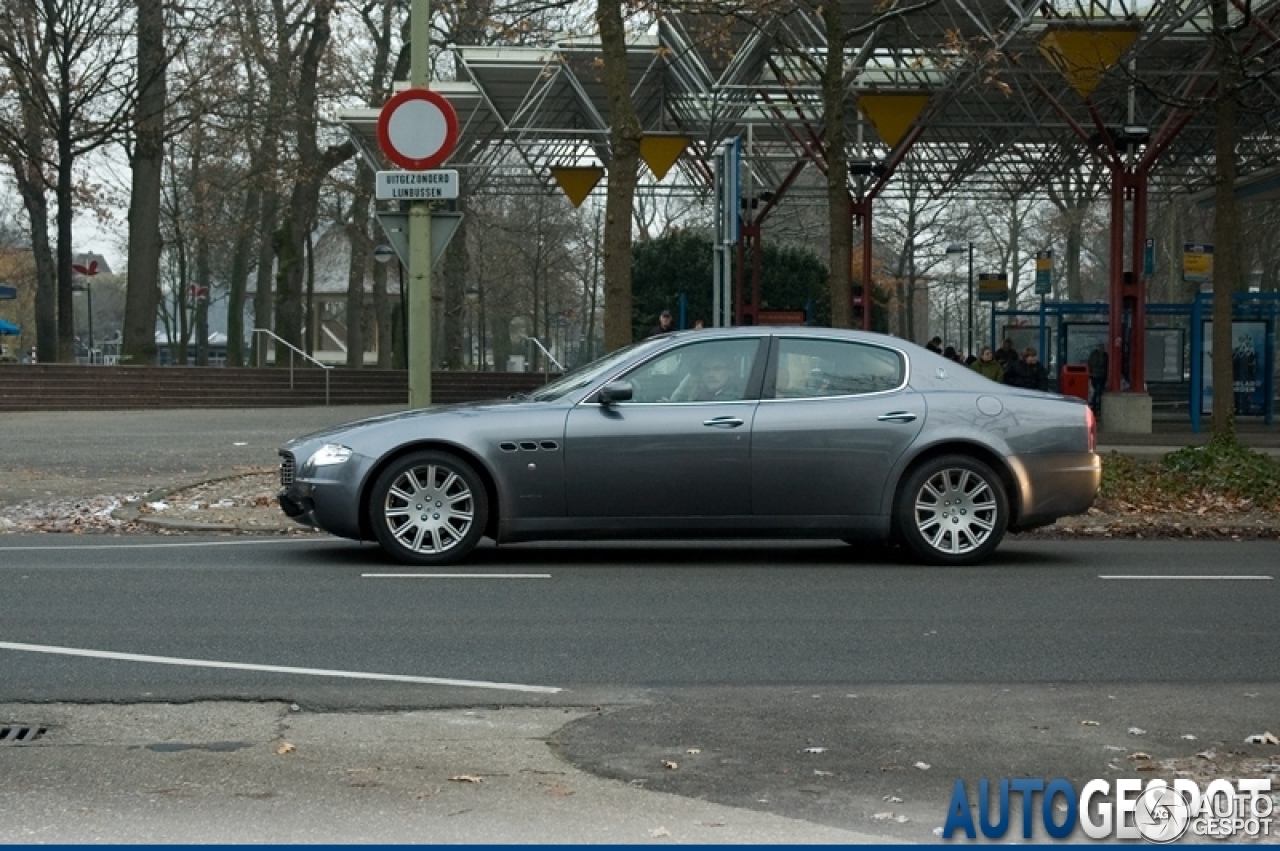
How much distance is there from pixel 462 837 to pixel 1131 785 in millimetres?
2233

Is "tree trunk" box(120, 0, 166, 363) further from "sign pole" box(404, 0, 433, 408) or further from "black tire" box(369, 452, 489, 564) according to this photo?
"black tire" box(369, 452, 489, 564)

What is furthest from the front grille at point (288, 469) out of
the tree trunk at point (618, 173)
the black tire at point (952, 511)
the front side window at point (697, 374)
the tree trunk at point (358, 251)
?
the tree trunk at point (358, 251)

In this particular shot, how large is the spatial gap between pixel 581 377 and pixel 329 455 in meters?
1.70

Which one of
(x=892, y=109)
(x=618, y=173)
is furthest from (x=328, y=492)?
(x=892, y=109)

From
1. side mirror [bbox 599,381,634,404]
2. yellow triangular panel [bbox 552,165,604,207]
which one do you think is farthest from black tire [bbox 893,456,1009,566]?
yellow triangular panel [bbox 552,165,604,207]

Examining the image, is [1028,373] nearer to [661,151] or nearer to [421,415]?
[661,151]

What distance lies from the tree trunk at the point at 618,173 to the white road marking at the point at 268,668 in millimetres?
9719

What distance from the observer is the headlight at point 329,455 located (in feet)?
37.9

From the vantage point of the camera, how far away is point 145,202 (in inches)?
1470

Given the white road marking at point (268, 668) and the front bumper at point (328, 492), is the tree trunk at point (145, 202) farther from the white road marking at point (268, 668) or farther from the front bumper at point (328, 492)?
the white road marking at point (268, 668)

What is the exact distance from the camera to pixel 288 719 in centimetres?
716

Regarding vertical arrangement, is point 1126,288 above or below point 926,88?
below

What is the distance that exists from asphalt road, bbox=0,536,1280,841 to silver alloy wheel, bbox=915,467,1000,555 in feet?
0.96

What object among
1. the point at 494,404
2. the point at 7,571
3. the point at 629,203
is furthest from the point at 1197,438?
the point at 7,571
